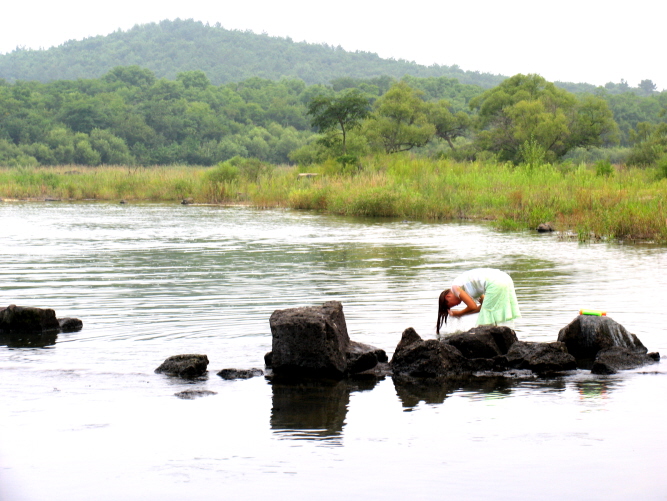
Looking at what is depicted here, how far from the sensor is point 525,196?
29344 mm

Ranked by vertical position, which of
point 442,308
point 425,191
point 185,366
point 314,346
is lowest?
point 185,366

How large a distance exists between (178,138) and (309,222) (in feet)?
207

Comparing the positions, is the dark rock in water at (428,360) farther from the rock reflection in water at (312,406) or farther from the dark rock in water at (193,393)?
the dark rock in water at (193,393)

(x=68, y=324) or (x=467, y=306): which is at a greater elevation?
(x=467, y=306)

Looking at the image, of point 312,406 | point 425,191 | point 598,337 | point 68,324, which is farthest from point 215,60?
point 312,406

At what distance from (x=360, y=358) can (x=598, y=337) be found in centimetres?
247

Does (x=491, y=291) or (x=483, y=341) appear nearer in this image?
(x=483, y=341)

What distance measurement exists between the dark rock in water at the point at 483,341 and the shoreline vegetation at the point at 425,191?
46.1ft

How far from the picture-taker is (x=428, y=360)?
26.5 ft

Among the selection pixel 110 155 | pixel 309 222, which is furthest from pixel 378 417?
pixel 110 155

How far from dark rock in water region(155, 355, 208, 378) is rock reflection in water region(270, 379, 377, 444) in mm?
718

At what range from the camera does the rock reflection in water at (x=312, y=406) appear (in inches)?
259

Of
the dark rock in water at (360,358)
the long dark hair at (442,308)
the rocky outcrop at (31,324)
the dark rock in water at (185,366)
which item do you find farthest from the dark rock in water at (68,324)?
the long dark hair at (442,308)

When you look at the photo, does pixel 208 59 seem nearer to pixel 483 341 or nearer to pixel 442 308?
pixel 442 308
